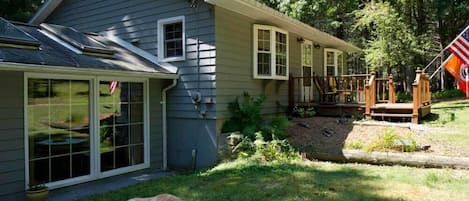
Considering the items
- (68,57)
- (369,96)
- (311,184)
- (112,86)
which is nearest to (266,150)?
(311,184)

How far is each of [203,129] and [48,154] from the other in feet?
10.3

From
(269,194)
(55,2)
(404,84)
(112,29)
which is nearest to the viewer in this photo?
(269,194)

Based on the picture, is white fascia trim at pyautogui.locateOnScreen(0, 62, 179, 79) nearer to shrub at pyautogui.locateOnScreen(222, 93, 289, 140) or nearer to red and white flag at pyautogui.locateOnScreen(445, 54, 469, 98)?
shrub at pyautogui.locateOnScreen(222, 93, 289, 140)

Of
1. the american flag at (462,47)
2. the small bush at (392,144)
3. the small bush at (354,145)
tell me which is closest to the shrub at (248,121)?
the small bush at (354,145)

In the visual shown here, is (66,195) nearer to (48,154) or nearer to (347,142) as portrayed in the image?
(48,154)

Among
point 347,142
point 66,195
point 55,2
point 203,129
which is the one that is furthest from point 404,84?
point 66,195

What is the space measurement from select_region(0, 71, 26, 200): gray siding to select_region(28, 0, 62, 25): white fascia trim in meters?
5.71

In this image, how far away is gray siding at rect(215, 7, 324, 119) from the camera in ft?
27.2

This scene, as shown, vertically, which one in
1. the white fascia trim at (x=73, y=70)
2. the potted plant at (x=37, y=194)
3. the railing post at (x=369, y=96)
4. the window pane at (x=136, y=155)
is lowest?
the potted plant at (x=37, y=194)

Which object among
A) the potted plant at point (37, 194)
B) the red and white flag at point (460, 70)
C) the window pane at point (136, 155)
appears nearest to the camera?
the potted plant at point (37, 194)

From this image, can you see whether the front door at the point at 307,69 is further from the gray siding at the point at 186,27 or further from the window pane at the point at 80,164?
the window pane at the point at 80,164

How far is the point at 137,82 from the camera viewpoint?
8.20 m

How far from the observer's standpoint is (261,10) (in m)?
8.62

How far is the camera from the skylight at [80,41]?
293 inches
